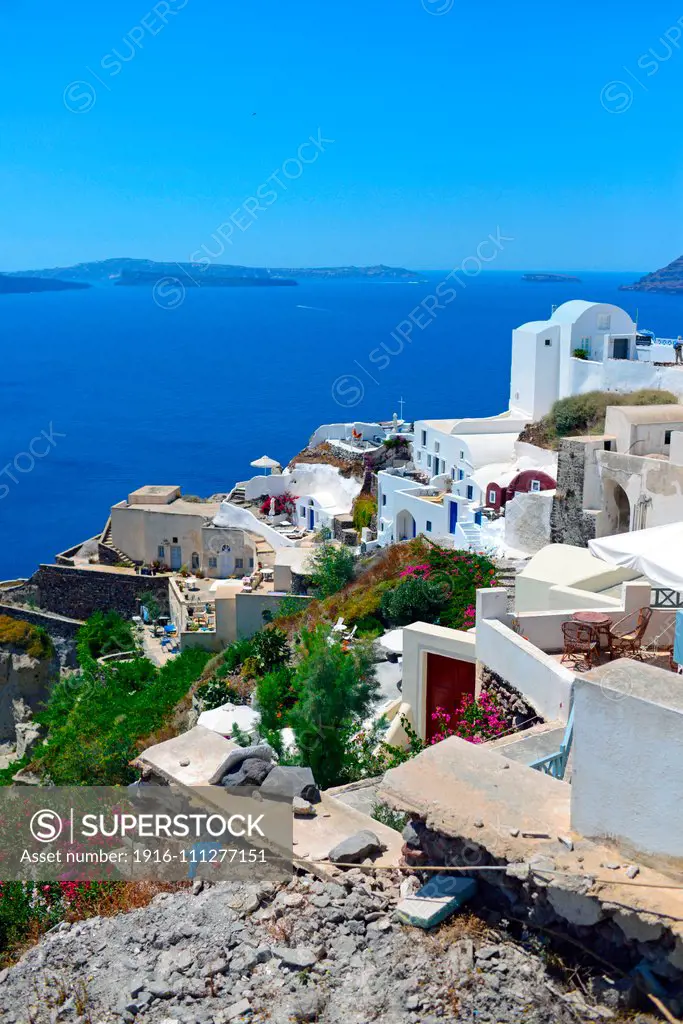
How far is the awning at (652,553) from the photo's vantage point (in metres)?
11.6

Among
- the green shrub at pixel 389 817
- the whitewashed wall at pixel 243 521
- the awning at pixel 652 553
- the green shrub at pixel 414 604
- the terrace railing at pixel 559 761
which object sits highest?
the awning at pixel 652 553

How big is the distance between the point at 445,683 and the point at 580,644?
2260 millimetres

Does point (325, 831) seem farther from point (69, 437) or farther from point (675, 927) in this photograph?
point (69, 437)

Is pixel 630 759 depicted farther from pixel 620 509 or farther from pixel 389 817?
pixel 620 509

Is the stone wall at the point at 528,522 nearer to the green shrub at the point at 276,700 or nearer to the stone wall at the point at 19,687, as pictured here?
the green shrub at the point at 276,700

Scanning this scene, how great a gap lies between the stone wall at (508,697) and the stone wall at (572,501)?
1153cm

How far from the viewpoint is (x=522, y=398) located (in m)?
39.7

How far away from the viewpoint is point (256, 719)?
14539mm

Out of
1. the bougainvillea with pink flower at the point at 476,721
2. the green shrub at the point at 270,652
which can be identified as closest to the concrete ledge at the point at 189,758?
the bougainvillea with pink flower at the point at 476,721

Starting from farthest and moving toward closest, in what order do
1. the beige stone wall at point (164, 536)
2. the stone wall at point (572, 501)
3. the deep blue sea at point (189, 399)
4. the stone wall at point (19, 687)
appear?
the deep blue sea at point (189, 399)
the beige stone wall at point (164, 536)
the stone wall at point (19, 687)
the stone wall at point (572, 501)

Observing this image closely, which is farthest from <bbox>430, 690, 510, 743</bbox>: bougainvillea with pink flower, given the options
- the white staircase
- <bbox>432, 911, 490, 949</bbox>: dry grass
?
the white staircase

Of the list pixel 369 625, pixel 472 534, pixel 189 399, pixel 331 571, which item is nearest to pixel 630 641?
pixel 369 625

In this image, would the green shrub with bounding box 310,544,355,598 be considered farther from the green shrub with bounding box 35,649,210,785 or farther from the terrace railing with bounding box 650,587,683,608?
the terrace railing with bounding box 650,587,683,608

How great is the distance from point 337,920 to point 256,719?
7670mm
